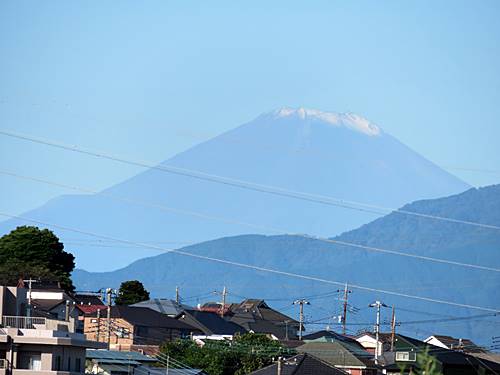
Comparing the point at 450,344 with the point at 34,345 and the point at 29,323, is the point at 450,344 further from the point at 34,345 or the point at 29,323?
the point at 34,345

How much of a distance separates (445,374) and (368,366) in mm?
4842

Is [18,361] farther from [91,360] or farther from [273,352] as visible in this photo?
[273,352]

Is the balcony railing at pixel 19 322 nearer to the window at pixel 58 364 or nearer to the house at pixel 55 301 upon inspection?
the window at pixel 58 364

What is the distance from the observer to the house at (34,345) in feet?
176

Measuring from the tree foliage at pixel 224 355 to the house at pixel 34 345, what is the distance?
31.3 metres

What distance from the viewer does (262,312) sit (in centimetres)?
15388

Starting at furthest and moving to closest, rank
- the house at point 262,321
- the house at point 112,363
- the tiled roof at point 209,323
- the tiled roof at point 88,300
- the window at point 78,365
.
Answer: the house at point 262,321 < the tiled roof at point 88,300 < the tiled roof at point 209,323 < the house at point 112,363 < the window at point 78,365

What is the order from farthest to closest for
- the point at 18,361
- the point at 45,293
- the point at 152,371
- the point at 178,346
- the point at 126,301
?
1. the point at 126,301
2. the point at 45,293
3. the point at 178,346
4. the point at 152,371
5. the point at 18,361

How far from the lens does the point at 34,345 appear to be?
54.0 m

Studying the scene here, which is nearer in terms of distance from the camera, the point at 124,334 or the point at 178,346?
the point at 178,346

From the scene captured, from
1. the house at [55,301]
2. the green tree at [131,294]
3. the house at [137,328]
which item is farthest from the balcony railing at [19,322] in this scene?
the green tree at [131,294]

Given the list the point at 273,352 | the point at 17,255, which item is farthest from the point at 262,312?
the point at 273,352

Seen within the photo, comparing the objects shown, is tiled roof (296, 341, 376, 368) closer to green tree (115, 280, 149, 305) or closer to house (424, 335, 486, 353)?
house (424, 335, 486, 353)

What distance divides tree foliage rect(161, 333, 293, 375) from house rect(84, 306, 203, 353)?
19.9ft
